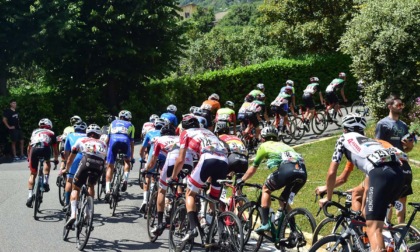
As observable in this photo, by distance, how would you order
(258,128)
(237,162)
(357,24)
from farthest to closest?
1. (357,24)
2. (258,128)
3. (237,162)

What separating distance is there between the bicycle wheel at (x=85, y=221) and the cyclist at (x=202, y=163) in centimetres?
163

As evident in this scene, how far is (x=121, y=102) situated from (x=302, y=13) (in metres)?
13.8

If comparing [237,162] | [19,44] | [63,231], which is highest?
[19,44]

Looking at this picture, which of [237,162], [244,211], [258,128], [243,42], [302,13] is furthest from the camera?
[243,42]

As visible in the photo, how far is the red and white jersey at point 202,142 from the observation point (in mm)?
9938

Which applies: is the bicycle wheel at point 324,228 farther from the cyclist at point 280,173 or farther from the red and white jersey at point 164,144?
the red and white jersey at point 164,144

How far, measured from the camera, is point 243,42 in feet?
181

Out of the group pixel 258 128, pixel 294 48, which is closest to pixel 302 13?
pixel 294 48

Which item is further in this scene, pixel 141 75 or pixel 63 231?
pixel 141 75

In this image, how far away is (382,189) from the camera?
7465mm

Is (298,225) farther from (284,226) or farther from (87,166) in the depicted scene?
(87,166)

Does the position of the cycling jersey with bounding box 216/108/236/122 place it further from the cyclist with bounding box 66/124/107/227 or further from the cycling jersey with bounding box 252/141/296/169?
the cycling jersey with bounding box 252/141/296/169

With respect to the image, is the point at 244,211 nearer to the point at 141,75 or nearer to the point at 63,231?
the point at 63,231

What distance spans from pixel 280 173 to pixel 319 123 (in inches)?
551
